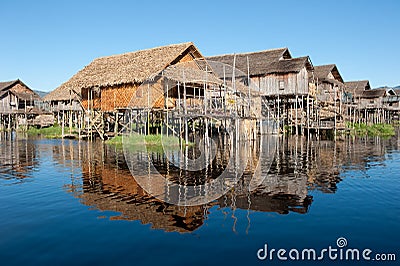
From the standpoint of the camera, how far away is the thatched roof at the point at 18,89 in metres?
53.8

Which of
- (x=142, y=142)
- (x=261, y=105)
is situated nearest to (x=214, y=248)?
(x=142, y=142)

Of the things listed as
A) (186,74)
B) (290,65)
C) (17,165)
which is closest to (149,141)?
(186,74)

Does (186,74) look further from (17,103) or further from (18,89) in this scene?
(18,89)

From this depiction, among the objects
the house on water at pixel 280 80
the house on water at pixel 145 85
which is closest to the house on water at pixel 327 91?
the house on water at pixel 280 80

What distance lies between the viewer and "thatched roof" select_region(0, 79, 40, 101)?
176 feet

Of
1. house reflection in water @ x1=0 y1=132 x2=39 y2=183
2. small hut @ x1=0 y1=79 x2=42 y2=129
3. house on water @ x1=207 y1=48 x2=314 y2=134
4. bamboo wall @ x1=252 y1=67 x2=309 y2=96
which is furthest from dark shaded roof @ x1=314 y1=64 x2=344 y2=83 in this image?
small hut @ x1=0 y1=79 x2=42 y2=129

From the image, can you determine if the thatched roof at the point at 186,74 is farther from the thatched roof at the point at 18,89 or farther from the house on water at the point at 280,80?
the thatched roof at the point at 18,89

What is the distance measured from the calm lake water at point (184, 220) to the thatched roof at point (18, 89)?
44268mm

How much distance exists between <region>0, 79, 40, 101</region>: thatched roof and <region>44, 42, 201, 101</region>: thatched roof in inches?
990

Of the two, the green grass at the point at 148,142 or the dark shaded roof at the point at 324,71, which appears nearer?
the green grass at the point at 148,142

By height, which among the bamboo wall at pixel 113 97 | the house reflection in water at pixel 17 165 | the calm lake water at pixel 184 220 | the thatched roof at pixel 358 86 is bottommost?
the calm lake water at pixel 184 220

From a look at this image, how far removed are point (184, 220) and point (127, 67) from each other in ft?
72.7

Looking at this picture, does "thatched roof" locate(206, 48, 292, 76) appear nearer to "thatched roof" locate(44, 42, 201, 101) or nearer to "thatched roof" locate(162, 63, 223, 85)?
"thatched roof" locate(162, 63, 223, 85)

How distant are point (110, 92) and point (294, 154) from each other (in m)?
15.7
